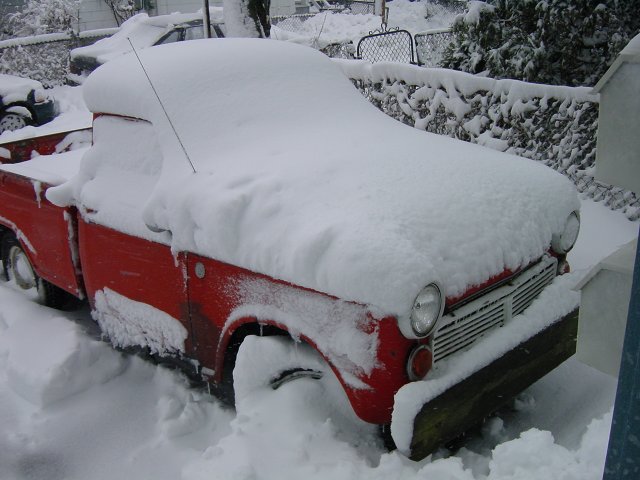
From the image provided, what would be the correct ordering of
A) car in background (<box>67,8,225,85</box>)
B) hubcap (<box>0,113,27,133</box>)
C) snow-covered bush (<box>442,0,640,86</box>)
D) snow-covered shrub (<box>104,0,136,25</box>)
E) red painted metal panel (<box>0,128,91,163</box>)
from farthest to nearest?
snow-covered shrub (<box>104,0,136,25</box>) → car in background (<box>67,8,225,85</box>) → hubcap (<box>0,113,27,133</box>) → snow-covered bush (<box>442,0,640,86</box>) → red painted metal panel (<box>0,128,91,163</box>)

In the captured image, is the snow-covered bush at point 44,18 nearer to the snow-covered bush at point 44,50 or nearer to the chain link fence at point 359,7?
the snow-covered bush at point 44,50

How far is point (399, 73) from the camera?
720 cm

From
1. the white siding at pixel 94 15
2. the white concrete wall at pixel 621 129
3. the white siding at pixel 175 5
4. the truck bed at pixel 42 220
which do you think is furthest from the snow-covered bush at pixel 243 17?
the white siding at pixel 175 5

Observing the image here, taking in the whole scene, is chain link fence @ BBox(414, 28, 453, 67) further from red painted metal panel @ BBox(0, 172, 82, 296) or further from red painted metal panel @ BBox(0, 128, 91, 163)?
red painted metal panel @ BBox(0, 172, 82, 296)

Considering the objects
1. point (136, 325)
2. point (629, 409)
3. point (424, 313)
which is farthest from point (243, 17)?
point (629, 409)

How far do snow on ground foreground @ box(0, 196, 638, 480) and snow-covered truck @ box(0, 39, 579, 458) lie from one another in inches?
5.9

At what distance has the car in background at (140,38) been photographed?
1351 centimetres

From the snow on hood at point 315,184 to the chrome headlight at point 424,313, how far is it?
8cm

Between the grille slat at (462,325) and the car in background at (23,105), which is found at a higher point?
the grille slat at (462,325)

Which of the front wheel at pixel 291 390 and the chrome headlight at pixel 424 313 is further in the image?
the front wheel at pixel 291 390

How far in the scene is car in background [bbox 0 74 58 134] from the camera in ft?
34.3

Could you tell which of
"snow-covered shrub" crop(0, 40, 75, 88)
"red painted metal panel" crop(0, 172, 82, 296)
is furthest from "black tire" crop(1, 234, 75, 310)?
"snow-covered shrub" crop(0, 40, 75, 88)

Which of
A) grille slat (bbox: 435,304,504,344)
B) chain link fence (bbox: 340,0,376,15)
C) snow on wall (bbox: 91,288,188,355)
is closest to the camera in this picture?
grille slat (bbox: 435,304,504,344)

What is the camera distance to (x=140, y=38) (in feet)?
45.6
